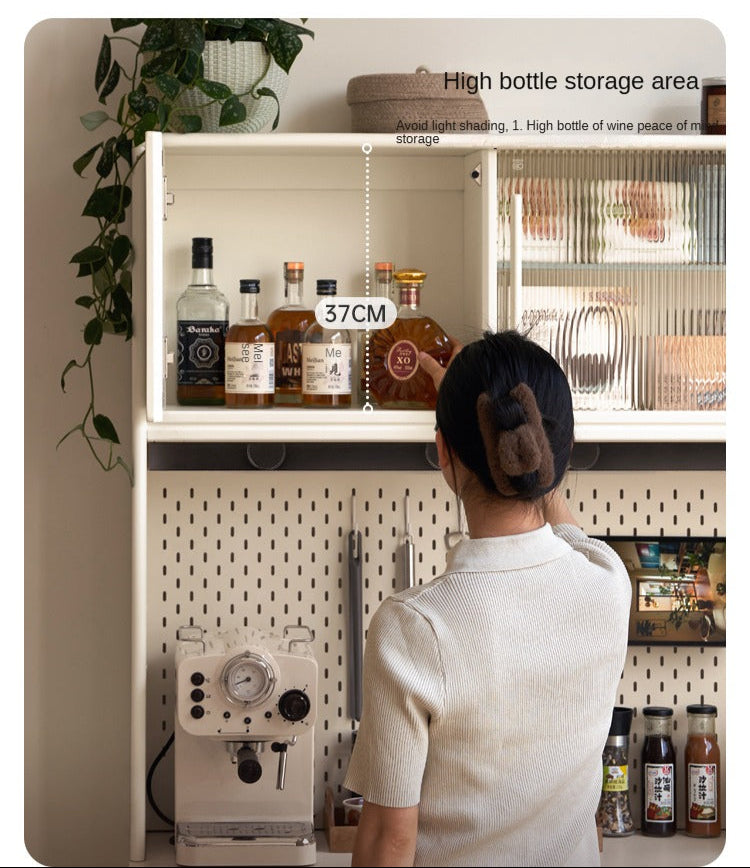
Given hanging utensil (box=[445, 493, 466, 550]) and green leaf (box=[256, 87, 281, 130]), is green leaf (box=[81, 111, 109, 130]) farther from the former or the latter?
hanging utensil (box=[445, 493, 466, 550])

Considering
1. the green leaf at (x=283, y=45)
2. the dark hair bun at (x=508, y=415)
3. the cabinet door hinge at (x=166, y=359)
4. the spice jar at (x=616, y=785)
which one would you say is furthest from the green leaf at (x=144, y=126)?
the spice jar at (x=616, y=785)

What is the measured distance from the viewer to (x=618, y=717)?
2078 mm

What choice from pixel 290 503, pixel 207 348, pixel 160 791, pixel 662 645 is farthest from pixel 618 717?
pixel 207 348

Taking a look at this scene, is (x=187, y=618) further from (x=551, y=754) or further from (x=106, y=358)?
(x=551, y=754)

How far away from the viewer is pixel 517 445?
1.23 m

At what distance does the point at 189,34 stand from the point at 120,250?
15.1 inches

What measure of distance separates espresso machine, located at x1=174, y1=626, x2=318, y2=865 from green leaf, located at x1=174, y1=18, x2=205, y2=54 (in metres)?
1.01

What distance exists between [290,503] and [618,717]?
2.45ft

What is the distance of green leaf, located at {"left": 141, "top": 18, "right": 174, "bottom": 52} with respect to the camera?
6.07 feet

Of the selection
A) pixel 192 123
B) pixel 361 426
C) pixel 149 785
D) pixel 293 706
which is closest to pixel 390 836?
pixel 293 706

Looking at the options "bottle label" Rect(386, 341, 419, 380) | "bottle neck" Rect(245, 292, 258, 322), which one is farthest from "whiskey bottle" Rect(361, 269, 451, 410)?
"bottle neck" Rect(245, 292, 258, 322)

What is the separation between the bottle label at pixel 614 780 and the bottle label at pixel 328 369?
2.86ft

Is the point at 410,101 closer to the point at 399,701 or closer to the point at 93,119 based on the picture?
the point at 93,119

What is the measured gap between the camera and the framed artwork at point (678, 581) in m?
2.18
